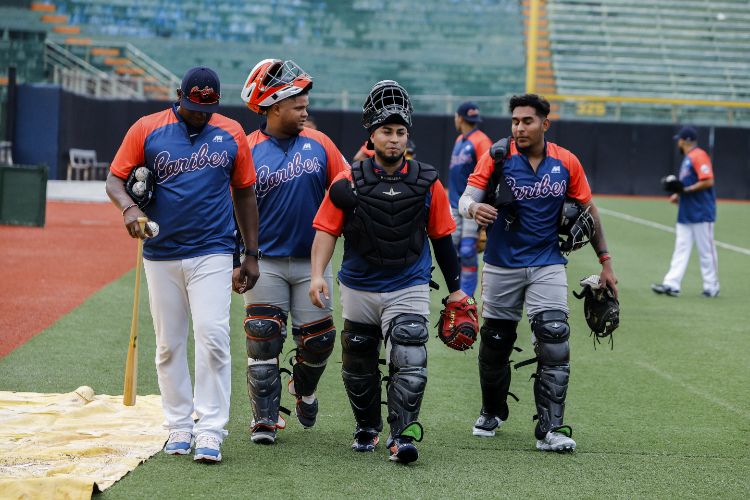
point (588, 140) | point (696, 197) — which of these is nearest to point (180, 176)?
point (696, 197)

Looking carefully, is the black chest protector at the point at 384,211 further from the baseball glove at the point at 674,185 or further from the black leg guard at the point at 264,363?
the baseball glove at the point at 674,185

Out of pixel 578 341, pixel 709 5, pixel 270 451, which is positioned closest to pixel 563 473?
pixel 270 451

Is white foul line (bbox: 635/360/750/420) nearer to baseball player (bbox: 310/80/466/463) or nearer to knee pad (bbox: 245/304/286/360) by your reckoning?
baseball player (bbox: 310/80/466/463)

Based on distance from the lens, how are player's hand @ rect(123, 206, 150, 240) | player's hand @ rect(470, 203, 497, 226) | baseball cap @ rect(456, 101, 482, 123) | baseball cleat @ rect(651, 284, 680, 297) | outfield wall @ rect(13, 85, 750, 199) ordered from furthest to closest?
outfield wall @ rect(13, 85, 750, 199) → baseball cleat @ rect(651, 284, 680, 297) → baseball cap @ rect(456, 101, 482, 123) → player's hand @ rect(470, 203, 497, 226) → player's hand @ rect(123, 206, 150, 240)

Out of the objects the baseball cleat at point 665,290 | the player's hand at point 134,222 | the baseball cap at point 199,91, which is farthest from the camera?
the baseball cleat at point 665,290

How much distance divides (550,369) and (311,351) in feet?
4.33

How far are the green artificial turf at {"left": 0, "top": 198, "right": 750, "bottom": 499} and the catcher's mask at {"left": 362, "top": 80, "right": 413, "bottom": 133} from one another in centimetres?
172

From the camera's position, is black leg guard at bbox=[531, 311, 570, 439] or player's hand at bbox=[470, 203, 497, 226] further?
player's hand at bbox=[470, 203, 497, 226]

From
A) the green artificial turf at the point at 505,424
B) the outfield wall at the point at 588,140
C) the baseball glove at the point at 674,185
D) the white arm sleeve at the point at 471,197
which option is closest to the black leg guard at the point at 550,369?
the green artificial turf at the point at 505,424

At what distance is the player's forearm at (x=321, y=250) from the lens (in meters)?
5.96

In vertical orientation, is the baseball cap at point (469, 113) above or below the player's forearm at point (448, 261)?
above

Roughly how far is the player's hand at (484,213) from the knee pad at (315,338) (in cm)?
100

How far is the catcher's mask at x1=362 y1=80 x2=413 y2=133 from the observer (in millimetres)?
5910

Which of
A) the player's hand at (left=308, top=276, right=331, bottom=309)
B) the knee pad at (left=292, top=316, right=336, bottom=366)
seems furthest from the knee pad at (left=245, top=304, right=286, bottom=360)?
the player's hand at (left=308, top=276, right=331, bottom=309)
